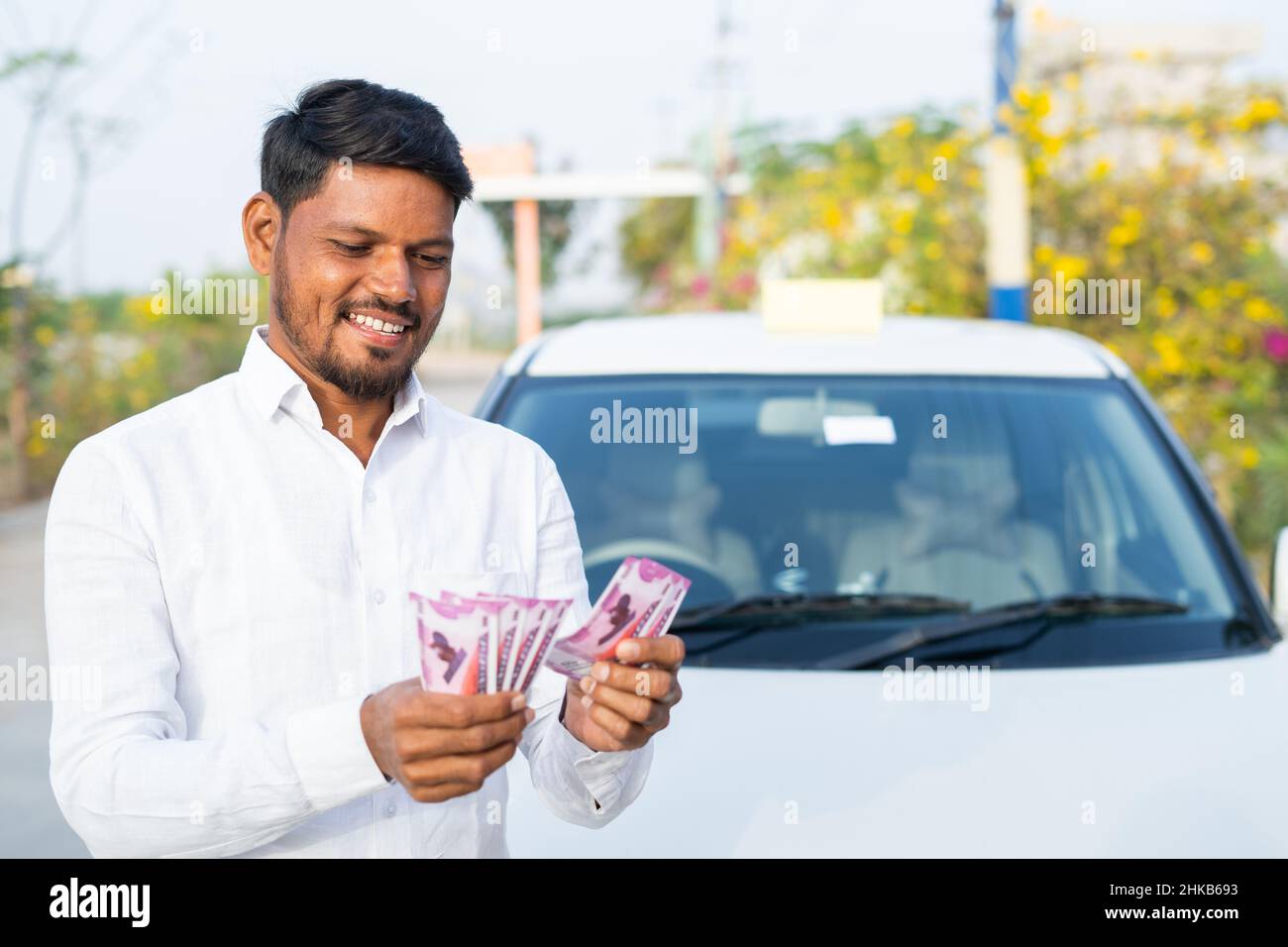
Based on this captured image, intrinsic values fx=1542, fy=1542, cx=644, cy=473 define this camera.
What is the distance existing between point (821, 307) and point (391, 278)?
1.85 m

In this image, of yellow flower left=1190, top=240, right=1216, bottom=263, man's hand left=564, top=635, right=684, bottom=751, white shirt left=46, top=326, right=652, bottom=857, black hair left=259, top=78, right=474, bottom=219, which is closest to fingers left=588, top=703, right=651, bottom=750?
man's hand left=564, top=635, right=684, bottom=751

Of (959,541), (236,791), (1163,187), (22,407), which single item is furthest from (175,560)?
(22,407)

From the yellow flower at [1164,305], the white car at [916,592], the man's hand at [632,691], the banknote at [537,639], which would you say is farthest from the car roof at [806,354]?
the yellow flower at [1164,305]

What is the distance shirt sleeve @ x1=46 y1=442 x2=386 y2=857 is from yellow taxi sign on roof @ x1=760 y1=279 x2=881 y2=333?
79.5 inches

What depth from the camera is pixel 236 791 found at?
153 centimetres

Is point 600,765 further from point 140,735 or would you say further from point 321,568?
point 140,735

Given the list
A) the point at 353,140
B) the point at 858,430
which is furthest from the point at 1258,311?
the point at 353,140

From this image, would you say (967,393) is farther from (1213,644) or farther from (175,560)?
(175,560)

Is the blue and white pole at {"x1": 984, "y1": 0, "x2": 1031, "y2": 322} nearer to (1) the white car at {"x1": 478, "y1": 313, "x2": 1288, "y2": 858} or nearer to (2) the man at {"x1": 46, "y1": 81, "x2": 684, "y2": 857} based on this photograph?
(1) the white car at {"x1": 478, "y1": 313, "x2": 1288, "y2": 858}

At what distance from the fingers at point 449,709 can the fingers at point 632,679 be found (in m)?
0.17

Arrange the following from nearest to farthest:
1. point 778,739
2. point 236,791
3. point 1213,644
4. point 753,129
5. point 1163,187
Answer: point 236,791, point 778,739, point 1213,644, point 1163,187, point 753,129

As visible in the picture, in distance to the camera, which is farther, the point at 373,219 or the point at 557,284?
the point at 557,284

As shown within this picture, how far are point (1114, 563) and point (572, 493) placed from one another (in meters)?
1.11

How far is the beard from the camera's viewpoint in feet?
5.78
